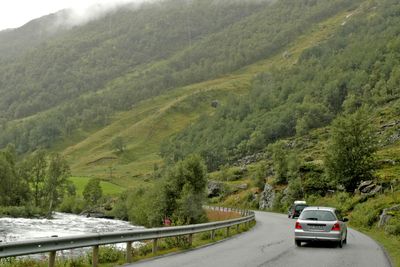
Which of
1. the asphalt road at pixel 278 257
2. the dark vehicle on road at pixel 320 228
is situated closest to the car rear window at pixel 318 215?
the dark vehicle on road at pixel 320 228

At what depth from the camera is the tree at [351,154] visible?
6066cm

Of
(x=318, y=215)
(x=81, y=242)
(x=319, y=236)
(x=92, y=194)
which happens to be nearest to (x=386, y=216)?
(x=318, y=215)

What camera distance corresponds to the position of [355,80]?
177750mm

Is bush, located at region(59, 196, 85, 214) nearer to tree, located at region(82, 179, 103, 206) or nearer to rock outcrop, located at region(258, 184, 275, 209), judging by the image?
tree, located at region(82, 179, 103, 206)

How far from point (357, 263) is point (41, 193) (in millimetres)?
86133

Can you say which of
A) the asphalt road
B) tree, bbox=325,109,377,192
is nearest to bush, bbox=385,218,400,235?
the asphalt road

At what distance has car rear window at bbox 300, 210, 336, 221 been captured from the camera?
21844 mm

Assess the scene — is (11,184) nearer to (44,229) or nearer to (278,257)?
(44,229)

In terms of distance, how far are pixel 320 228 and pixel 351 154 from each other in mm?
41652

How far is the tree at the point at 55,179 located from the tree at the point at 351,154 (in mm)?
53691

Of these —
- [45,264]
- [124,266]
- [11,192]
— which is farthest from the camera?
[11,192]

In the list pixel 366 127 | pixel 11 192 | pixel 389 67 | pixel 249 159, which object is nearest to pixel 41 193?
pixel 11 192

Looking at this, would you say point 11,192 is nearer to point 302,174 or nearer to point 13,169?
point 13,169

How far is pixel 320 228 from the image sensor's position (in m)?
21.5
